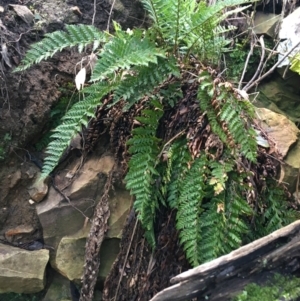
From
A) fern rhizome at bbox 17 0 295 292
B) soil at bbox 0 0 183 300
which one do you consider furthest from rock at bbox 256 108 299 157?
soil at bbox 0 0 183 300

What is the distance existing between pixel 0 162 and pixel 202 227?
59.5 inches

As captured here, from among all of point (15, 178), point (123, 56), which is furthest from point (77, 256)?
point (123, 56)

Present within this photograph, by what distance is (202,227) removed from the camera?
2.62 metres

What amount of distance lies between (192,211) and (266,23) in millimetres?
1983

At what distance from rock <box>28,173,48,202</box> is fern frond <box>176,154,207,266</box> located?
3.49 ft

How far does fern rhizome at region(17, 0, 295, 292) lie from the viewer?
2.58 meters

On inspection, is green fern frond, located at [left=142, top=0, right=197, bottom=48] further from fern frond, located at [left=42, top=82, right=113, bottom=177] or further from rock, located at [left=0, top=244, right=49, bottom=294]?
rock, located at [left=0, top=244, right=49, bottom=294]

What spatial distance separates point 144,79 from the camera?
2.74 metres

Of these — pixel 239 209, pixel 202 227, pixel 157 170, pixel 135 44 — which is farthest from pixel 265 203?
pixel 135 44

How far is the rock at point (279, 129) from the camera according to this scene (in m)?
3.05

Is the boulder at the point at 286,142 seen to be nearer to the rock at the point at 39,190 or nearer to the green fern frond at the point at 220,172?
the green fern frond at the point at 220,172

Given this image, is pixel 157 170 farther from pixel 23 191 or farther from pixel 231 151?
pixel 23 191

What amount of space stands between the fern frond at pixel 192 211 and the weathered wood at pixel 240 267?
0.42 metres

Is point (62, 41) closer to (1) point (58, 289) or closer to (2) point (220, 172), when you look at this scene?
(2) point (220, 172)
